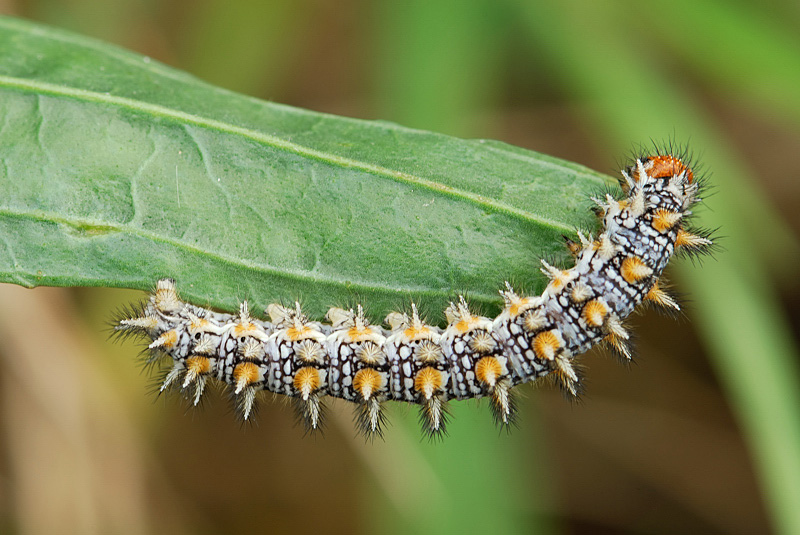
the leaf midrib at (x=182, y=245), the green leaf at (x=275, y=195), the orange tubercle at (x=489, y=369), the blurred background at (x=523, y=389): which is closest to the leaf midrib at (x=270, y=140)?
the green leaf at (x=275, y=195)

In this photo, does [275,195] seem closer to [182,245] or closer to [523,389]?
[182,245]

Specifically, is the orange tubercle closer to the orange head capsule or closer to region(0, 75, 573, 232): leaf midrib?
region(0, 75, 573, 232): leaf midrib

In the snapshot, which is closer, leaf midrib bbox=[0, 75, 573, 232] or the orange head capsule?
leaf midrib bbox=[0, 75, 573, 232]

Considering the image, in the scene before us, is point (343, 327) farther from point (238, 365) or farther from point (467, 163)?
point (467, 163)

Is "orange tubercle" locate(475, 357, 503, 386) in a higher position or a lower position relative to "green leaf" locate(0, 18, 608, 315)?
lower

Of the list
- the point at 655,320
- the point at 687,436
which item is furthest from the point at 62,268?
the point at 687,436

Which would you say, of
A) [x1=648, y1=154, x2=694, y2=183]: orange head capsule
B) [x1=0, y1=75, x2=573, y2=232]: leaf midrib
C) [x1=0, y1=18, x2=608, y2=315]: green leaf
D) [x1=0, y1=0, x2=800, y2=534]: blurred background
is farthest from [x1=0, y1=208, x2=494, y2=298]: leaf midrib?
[x1=0, y1=0, x2=800, y2=534]: blurred background

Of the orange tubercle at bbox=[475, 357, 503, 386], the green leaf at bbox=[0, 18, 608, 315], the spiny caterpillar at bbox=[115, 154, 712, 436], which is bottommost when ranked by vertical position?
the orange tubercle at bbox=[475, 357, 503, 386]
